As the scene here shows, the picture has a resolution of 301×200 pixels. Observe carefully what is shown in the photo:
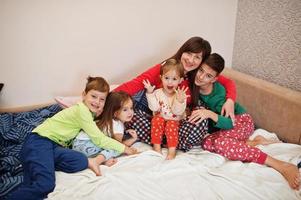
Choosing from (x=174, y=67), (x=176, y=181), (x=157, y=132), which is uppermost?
(x=174, y=67)

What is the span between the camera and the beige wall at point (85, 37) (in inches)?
71.2

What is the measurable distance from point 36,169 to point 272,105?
1.41 metres

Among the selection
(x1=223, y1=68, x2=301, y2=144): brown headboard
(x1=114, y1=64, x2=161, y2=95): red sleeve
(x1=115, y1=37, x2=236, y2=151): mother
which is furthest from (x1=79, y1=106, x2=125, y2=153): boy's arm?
(x1=223, y1=68, x2=301, y2=144): brown headboard

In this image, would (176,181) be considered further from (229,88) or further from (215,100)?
(229,88)

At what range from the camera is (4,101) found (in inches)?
75.4

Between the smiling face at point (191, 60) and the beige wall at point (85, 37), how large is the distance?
1.91 ft

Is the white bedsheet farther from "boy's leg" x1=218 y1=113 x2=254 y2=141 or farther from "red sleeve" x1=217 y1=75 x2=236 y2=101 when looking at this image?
"red sleeve" x1=217 y1=75 x2=236 y2=101

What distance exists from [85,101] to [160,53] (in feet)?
3.08

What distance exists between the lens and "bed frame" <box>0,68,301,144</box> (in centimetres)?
171

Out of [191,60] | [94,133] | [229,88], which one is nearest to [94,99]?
[94,133]

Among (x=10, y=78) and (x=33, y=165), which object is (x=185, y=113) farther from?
(x=10, y=78)

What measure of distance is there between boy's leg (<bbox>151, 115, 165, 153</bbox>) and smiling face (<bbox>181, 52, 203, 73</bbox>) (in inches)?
13.7

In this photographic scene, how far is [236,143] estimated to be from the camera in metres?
1.51

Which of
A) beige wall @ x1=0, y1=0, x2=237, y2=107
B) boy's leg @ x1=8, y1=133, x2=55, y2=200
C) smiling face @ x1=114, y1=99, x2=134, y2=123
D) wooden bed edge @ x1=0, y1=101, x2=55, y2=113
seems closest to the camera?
boy's leg @ x1=8, y1=133, x2=55, y2=200
